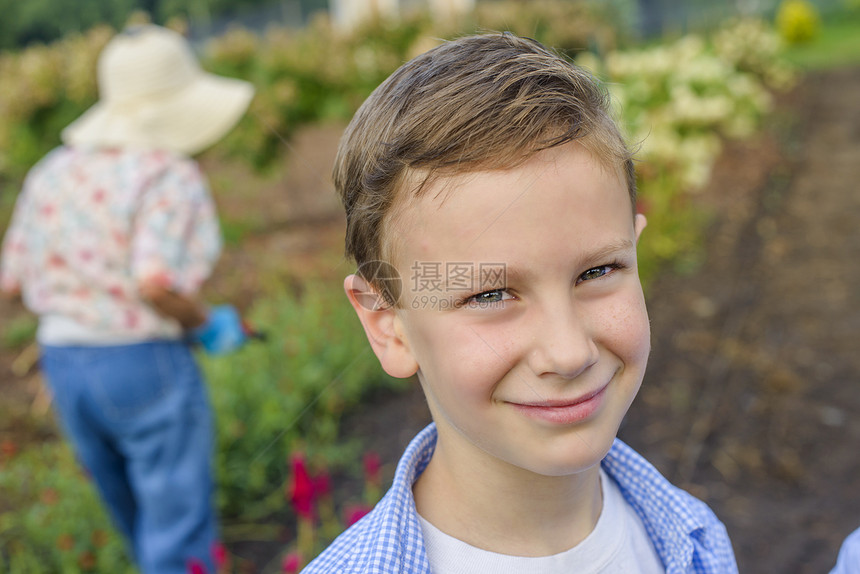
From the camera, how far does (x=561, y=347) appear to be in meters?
0.89

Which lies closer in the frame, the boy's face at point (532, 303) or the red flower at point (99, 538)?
the boy's face at point (532, 303)

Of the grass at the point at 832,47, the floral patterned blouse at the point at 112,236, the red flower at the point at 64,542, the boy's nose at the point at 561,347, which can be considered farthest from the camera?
the grass at the point at 832,47

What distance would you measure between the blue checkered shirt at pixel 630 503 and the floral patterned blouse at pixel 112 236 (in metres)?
1.29

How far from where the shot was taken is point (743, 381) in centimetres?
374

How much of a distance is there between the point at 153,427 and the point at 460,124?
1801 mm

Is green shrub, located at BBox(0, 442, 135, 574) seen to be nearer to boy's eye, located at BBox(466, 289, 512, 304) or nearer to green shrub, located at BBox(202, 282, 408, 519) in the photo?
green shrub, located at BBox(202, 282, 408, 519)

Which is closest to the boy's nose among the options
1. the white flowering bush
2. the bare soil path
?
the bare soil path

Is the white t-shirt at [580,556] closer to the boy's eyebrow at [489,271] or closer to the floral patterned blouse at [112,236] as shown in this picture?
the boy's eyebrow at [489,271]

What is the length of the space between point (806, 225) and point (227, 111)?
4812mm

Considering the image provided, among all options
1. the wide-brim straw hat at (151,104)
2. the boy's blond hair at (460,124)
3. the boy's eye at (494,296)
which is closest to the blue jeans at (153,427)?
the wide-brim straw hat at (151,104)

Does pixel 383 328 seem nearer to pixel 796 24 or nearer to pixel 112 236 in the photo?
pixel 112 236

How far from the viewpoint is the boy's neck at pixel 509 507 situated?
107cm

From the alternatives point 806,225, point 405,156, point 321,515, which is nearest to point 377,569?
point 405,156

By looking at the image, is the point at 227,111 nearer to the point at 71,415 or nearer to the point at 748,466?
the point at 71,415
